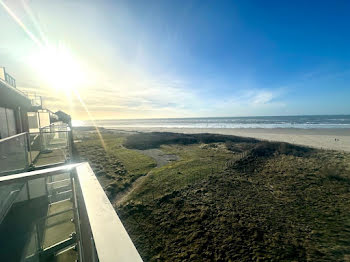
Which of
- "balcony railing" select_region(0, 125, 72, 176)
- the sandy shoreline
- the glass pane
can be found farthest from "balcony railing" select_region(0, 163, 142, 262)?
the sandy shoreline

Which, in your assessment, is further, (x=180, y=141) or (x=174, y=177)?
(x=180, y=141)

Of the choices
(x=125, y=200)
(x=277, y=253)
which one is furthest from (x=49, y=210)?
(x=277, y=253)

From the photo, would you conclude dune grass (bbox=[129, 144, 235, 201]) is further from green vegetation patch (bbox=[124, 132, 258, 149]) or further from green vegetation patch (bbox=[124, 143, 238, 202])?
green vegetation patch (bbox=[124, 132, 258, 149])

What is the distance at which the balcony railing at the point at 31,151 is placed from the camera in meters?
3.74

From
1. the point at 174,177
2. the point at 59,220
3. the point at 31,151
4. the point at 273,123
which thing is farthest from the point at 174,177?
the point at 273,123

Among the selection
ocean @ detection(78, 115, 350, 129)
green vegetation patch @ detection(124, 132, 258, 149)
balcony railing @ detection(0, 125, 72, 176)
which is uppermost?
balcony railing @ detection(0, 125, 72, 176)

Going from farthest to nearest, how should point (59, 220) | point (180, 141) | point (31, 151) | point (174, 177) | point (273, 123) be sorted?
point (273, 123) → point (180, 141) → point (174, 177) → point (31, 151) → point (59, 220)

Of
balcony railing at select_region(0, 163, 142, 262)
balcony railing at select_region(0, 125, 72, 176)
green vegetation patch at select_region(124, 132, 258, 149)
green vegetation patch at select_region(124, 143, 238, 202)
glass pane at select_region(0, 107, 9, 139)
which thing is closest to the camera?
balcony railing at select_region(0, 163, 142, 262)

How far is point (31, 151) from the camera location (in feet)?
19.6

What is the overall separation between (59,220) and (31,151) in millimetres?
3932

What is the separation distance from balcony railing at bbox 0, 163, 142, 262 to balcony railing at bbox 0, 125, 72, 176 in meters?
0.86

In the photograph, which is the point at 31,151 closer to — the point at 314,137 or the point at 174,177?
the point at 174,177

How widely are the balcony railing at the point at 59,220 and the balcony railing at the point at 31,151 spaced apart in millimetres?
863

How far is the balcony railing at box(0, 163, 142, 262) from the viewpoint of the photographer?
0.87m
